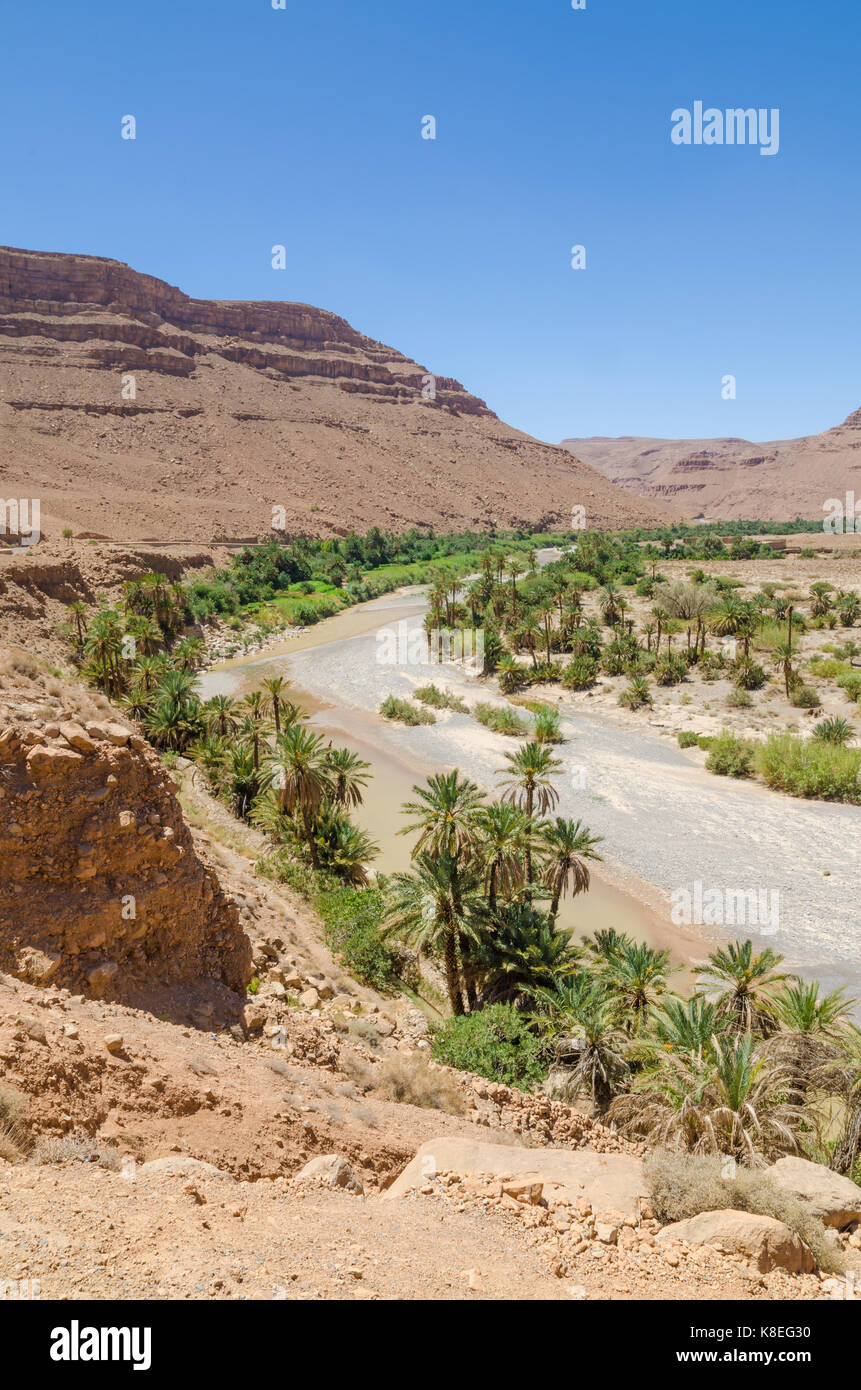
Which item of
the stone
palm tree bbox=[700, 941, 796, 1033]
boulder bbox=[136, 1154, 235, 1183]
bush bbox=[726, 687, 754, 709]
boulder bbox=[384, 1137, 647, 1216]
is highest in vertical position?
the stone

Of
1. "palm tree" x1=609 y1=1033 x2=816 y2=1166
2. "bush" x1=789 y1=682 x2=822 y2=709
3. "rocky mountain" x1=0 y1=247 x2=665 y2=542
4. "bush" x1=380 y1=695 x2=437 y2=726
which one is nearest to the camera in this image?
"palm tree" x1=609 y1=1033 x2=816 y2=1166

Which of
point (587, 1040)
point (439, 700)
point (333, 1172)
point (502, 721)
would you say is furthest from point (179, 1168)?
point (439, 700)

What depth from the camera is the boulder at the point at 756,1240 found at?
Result: 6516 millimetres

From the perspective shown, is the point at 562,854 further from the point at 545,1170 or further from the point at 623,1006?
the point at 545,1170

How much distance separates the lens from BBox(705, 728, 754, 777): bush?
3444cm

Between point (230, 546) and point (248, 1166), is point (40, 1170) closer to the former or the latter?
point (248, 1166)

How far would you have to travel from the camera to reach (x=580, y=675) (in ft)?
163

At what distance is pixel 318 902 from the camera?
2064 centimetres

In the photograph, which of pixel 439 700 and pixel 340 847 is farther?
pixel 439 700

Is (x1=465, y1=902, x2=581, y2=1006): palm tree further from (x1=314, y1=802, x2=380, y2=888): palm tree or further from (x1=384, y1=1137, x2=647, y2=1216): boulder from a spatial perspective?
(x1=384, y1=1137, x2=647, y2=1216): boulder

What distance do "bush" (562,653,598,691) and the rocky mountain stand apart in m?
48.7

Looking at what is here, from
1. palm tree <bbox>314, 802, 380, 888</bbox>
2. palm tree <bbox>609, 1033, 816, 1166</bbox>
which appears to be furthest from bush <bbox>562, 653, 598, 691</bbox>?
palm tree <bbox>609, 1033, 816, 1166</bbox>

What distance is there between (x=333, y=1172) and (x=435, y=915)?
9548 mm

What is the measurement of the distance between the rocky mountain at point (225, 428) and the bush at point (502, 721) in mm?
46271
